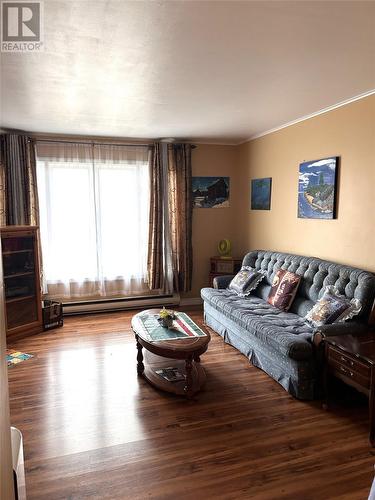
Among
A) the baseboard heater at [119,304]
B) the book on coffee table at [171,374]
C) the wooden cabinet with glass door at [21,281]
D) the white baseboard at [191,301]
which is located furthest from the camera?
the white baseboard at [191,301]

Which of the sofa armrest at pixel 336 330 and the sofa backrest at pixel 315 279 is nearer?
the sofa armrest at pixel 336 330

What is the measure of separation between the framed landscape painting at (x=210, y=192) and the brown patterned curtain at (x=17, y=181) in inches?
93.0

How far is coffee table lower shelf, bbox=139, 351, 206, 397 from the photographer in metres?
3.04

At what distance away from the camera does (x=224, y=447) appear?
7.79ft

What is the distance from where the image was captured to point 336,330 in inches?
112

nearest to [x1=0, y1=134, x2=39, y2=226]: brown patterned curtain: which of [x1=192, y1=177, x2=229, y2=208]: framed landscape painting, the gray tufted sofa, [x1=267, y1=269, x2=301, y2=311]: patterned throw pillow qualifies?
[x1=192, y1=177, x2=229, y2=208]: framed landscape painting

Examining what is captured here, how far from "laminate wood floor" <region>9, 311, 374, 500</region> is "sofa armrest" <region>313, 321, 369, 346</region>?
1.81 feet

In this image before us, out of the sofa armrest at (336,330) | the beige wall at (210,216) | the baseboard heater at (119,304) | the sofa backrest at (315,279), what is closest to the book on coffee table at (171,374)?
the sofa armrest at (336,330)

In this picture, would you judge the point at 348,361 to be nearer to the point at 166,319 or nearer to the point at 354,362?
the point at 354,362

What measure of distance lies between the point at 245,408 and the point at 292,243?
7.46 ft

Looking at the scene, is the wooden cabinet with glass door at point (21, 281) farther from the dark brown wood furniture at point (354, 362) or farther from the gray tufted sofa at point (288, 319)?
the dark brown wood furniture at point (354, 362)

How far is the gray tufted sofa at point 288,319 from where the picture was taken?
9.50 ft

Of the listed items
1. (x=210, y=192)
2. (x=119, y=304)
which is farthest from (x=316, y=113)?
(x=119, y=304)

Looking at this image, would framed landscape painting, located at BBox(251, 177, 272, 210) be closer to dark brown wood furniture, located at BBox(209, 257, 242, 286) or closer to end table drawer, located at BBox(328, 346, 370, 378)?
dark brown wood furniture, located at BBox(209, 257, 242, 286)
